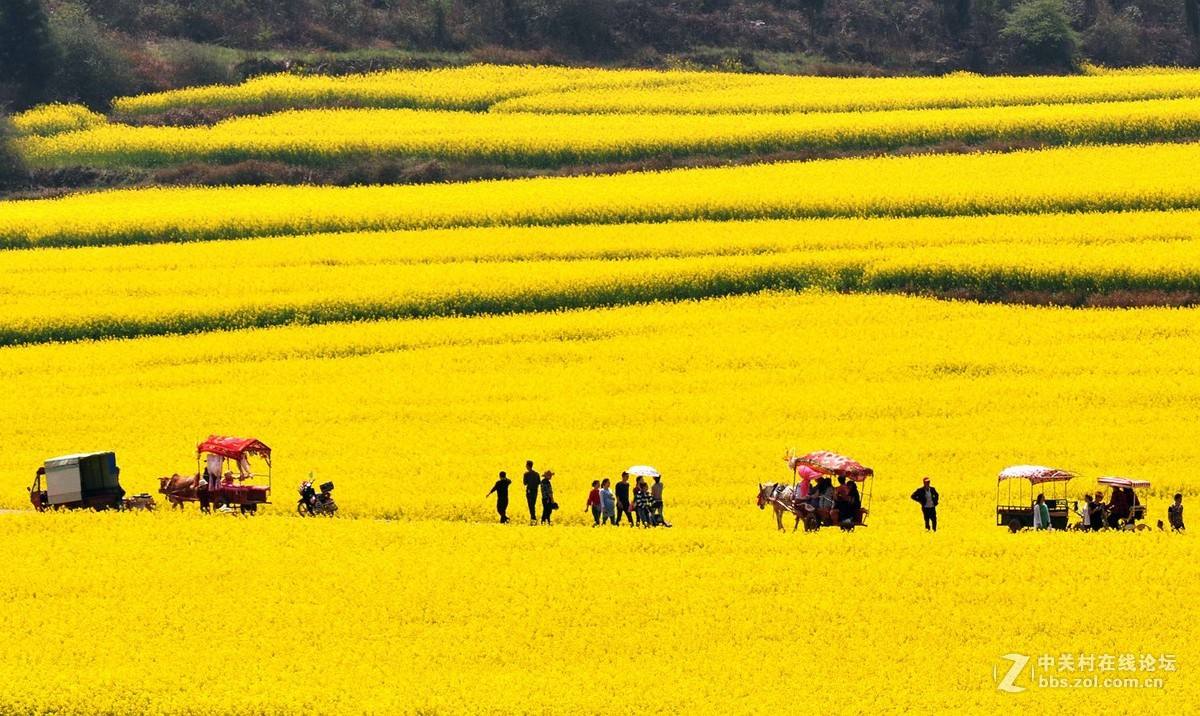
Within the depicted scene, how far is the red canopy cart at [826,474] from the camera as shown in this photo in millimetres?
29062

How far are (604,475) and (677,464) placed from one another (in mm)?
1348

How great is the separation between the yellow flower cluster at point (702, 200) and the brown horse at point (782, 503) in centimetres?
2483

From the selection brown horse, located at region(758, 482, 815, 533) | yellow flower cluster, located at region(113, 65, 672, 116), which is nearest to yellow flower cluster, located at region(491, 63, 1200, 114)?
yellow flower cluster, located at region(113, 65, 672, 116)

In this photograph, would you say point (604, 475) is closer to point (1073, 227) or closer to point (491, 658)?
point (491, 658)

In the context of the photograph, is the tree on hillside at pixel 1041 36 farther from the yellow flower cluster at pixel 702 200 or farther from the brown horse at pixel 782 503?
the brown horse at pixel 782 503

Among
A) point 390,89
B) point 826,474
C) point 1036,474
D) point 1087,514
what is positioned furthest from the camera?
point 390,89

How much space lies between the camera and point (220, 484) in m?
Answer: 31.9

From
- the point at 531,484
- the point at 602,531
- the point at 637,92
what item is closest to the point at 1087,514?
the point at 602,531

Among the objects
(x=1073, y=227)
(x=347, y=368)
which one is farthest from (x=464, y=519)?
(x=1073, y=227)

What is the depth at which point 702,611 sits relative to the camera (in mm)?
24500

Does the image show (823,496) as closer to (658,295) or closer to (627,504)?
(627,504)

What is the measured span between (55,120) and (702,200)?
2790 cm

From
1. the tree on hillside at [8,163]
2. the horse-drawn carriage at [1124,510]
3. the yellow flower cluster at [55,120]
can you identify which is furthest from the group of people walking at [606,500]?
the yellow flower cluster at [55,120]

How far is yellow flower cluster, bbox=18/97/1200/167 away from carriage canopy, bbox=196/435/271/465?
33.4 metres
